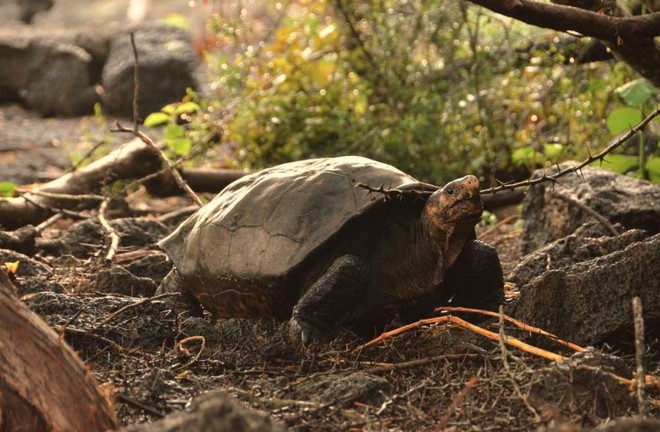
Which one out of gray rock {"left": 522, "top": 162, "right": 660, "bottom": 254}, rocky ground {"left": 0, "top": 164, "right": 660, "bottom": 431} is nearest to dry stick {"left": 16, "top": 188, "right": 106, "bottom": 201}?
rocky ground {"left": 0, "top": 164, "right": 660, "bottom": 431}

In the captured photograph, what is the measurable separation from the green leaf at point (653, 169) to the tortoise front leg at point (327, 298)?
269 centimetres

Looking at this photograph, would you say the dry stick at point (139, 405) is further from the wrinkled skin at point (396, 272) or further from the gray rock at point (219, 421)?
the wrinkled skin at point (396, 272)

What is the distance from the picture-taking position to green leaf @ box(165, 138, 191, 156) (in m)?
6.84

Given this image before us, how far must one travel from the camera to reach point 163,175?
6.41 meters

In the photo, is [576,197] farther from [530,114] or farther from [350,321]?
[530,114]

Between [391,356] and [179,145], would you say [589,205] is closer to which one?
[391,356]

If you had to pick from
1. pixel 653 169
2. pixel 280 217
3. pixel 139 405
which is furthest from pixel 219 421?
pixel 653 169

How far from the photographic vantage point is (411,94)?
24.6 feet

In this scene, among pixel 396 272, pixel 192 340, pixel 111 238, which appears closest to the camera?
pixel 192 340

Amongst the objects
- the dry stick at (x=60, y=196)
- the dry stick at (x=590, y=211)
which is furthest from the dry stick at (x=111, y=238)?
the dry stick at (x=590, y=211)

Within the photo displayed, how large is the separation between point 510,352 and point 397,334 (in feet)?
2.09

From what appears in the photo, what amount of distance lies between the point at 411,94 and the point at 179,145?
6.03 ft

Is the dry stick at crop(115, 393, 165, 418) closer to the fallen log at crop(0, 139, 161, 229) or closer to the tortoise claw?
the tortoise claw

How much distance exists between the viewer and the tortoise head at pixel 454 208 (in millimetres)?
3486
